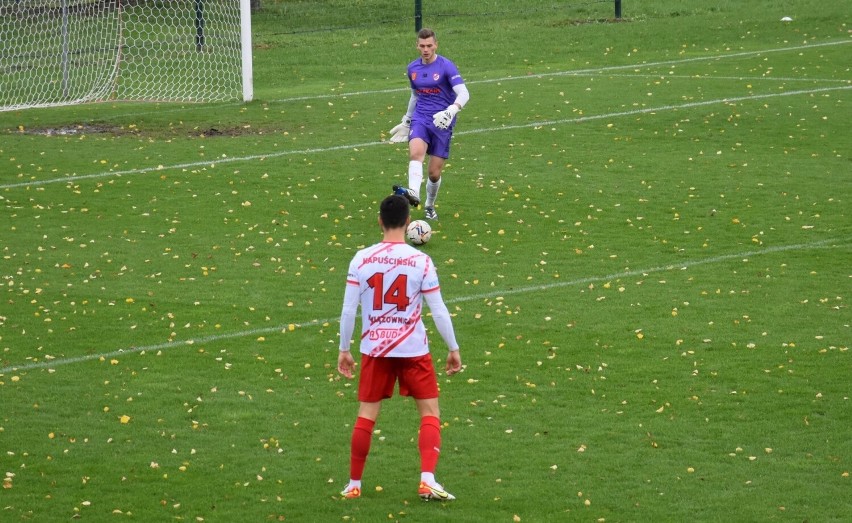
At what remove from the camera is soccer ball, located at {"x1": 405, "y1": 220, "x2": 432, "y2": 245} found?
14180mm

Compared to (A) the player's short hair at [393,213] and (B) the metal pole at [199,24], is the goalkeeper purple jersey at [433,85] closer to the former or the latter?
(A) the player's short hair at [393,213]

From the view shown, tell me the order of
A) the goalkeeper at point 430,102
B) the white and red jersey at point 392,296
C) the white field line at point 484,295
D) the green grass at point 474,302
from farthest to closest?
the goalkeeper at point 430,102 → the white field line at point 484,295 → the green grass at point 474,302 → the white and red jersey at point 392,296

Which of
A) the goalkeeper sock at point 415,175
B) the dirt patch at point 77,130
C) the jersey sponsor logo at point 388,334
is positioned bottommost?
the dirt patch at point 77,130

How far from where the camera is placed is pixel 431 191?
1526 centimetres

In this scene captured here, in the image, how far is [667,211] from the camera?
1559 cm

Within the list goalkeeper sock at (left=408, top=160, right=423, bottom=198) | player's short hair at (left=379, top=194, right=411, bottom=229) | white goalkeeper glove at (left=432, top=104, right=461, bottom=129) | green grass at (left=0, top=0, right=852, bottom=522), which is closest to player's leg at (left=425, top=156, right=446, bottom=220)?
green grass at (left=0, top=0, right=852, bottom=522)

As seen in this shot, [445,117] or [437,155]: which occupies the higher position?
[445,117]

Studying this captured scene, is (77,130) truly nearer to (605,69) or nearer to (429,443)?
(605,69)

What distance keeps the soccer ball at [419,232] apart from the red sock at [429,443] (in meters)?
6.52

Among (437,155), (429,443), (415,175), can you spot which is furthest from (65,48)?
(429,443)

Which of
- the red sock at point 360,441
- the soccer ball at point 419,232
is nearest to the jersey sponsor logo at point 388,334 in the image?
the red sock at point 360,441

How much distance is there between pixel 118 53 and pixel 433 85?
12.0 meters

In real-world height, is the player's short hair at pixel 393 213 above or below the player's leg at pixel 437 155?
above

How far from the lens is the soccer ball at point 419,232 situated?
558 inches
